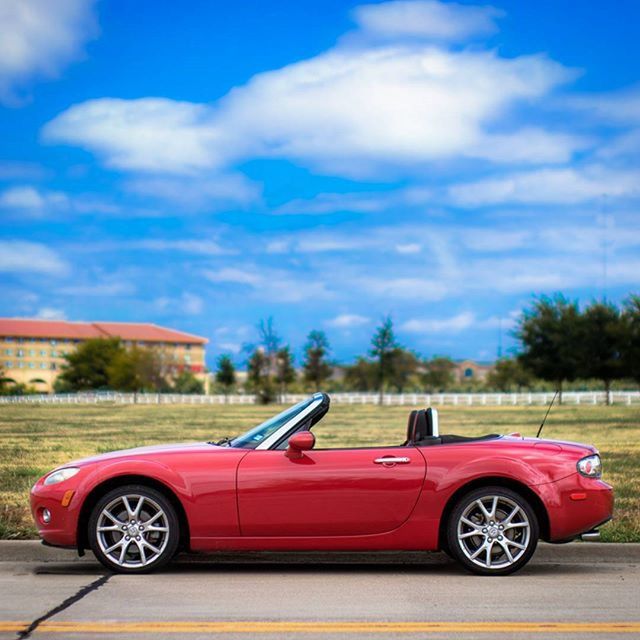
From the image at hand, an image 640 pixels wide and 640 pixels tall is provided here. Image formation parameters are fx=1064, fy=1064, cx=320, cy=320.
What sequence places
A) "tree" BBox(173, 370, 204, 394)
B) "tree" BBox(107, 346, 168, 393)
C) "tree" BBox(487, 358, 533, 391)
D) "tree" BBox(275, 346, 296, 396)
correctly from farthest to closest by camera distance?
"tree" BBox(173, 370, 204, 394)
"tree" BBox(107, 346, 168, 393)
"tree" BBox(487, 358, 533, 391)
"tree" BBox(275, 346, 296, 396)

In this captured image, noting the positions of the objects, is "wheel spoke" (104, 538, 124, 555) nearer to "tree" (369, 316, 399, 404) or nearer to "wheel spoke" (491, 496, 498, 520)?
"wheel spoke" (491, 496, 498, 520)

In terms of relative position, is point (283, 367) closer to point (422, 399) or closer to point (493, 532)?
point (422, 399)

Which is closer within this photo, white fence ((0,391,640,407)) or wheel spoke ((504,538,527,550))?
wheel spoke ((504,538,527,550))

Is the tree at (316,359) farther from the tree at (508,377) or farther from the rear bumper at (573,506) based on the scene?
the rear bumper at (573,506)

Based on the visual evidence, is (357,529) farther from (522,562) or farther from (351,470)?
(522,562)

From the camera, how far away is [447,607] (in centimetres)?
659

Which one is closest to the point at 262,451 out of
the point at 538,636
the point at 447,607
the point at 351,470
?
the point at 351,470

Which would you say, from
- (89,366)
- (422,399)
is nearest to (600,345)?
(422,399)

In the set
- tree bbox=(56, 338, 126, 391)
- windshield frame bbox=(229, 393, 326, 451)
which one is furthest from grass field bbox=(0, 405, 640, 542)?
tree bbox=(56, 338, 126, 391)

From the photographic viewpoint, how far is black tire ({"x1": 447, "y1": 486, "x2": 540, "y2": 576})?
7.70 meters

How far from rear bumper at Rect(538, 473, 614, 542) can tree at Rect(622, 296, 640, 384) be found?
4937cm

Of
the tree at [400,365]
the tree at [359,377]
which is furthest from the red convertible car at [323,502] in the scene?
the tree at [359,377]

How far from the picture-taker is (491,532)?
25.4 ft

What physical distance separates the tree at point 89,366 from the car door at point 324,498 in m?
116
